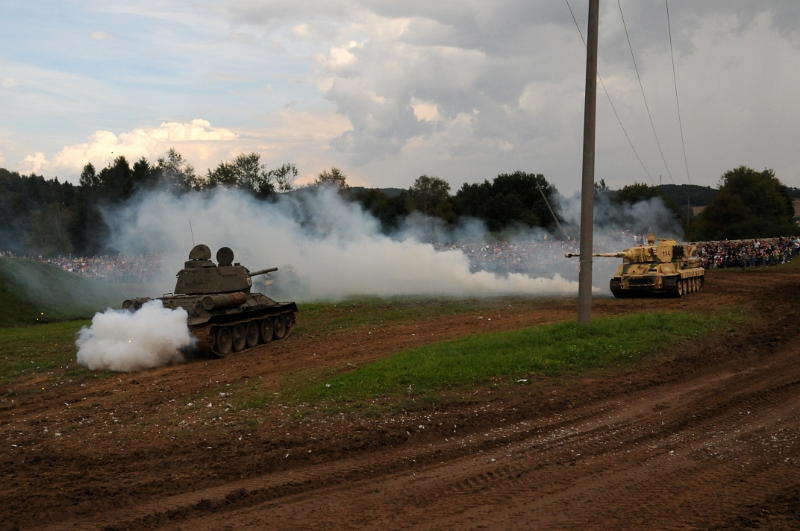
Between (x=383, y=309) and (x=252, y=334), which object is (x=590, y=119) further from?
(x=383, y=309)

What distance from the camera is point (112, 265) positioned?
37250mm

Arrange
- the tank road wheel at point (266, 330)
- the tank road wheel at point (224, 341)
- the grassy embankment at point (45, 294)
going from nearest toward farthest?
the tank road wheel at point (224, 341) → the tank road wheel at point (266, 330) → the grassy embankment at point (45, 294)

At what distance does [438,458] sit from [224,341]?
1144 centimetres

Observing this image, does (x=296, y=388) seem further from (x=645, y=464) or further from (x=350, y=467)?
(x=645, y=464)

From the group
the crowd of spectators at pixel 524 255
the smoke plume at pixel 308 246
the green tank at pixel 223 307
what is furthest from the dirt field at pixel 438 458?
the crowd of spectators at pixel 524 255

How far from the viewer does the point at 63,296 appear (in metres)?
33.2

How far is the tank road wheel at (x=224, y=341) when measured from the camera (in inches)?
718

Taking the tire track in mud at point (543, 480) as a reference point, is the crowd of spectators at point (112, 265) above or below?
above

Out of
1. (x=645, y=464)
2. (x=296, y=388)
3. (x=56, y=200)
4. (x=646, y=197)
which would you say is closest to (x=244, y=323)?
(x=296, y=388)

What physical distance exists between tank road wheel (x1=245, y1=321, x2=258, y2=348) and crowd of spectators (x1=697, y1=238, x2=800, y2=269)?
3289 centimetres

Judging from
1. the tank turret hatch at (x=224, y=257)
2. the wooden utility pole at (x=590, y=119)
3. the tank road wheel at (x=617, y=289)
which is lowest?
the tank road wheel at (x=617, y=289)

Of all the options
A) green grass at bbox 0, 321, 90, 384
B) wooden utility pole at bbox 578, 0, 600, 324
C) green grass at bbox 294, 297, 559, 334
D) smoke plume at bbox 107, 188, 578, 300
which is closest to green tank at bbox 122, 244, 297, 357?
green grass at bbox 294, 297, 559, 334

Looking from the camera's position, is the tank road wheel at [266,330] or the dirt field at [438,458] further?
the tank road wheel at [266,330]

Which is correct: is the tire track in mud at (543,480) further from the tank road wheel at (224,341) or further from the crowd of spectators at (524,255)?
the crowd of spectators at (524,255)
